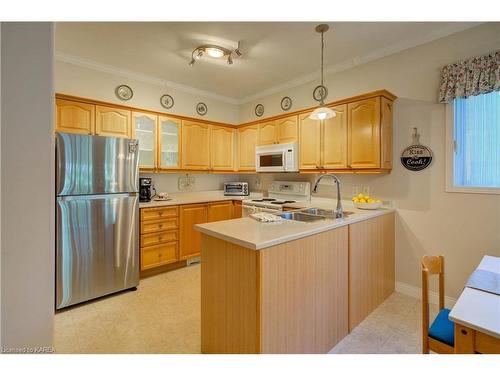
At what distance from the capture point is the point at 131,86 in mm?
3359

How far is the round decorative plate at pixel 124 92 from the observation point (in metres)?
3.25

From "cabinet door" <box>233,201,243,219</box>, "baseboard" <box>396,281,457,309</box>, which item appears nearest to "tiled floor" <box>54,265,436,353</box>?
"baseboard" <box>396,281,457,309</box>

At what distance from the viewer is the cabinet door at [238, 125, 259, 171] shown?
153 inches

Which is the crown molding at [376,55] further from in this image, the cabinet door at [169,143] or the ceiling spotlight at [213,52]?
the cabinet door at [169,143]

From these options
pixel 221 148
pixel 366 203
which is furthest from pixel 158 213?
pixel 366 203

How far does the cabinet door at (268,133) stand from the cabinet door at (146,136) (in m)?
1.51

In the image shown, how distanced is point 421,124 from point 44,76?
2937 millimetres

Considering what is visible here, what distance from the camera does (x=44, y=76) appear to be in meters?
1.01

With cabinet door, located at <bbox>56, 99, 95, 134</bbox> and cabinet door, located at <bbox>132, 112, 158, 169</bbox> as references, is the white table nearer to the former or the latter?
cabinet door, located at <bbox>132, 112, 158, 169</bbox>

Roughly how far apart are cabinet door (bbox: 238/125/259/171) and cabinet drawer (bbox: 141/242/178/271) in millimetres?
1633

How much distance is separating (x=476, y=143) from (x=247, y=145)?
2.76m

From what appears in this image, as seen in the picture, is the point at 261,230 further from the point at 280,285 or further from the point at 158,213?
the point at 158,213

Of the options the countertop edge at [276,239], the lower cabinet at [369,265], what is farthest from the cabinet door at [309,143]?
the countertop edge at [276,239]

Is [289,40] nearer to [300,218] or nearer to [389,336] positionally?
[300,218]
